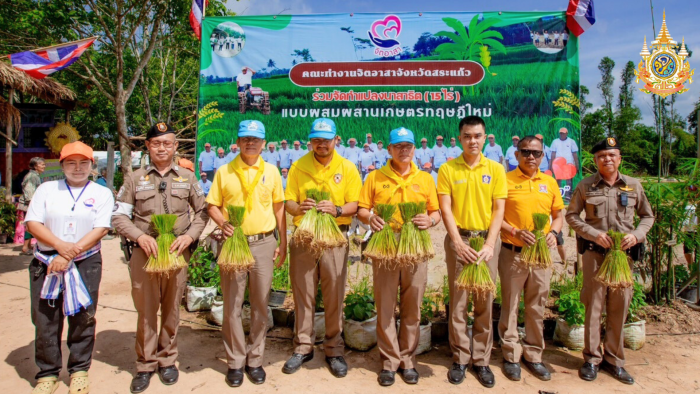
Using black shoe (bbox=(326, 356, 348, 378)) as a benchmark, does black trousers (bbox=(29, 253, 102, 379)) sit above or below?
above

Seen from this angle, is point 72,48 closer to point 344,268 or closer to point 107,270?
point 107,270

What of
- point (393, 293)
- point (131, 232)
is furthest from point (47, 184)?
point (393, 293)

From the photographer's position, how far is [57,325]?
341 centimetres

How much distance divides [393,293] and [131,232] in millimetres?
2107

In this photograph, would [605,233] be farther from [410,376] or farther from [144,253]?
[144,253]

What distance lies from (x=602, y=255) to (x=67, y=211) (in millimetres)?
4286

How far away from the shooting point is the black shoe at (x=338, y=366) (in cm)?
370

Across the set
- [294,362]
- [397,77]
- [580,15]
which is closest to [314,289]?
[294,362]

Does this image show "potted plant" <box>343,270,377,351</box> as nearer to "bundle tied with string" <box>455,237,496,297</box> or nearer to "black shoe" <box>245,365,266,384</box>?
"black shoe" <box>245,365,266,384</box>

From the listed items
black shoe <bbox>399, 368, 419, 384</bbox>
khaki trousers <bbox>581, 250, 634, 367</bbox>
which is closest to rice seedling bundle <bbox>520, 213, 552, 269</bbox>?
khaki trousers <bbox>581, 250, 634, 367</bbox>

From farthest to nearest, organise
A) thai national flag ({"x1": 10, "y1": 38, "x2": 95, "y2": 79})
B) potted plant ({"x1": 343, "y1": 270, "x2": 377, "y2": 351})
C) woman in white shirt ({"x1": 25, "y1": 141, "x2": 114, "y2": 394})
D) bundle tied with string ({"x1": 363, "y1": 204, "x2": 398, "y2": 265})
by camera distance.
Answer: thai national flag ({"x1": 10, "y1": 38, "x2": 95, "y2": 79}), potted plant ({"x1": 343, "y1": 270, "x2": 377, "y2": 351}), bundle tied with string ({"x1": 363, "y1": 204, "x2": 398, "y2": 265}), woman in white shirt ({"x1": 25, "y1": 141, "x2": 114, "y2": 394})

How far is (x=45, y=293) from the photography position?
324 centimetres

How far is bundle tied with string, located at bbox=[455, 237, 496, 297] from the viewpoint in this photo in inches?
132

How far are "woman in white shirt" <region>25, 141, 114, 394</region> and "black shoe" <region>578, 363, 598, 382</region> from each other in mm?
3977
